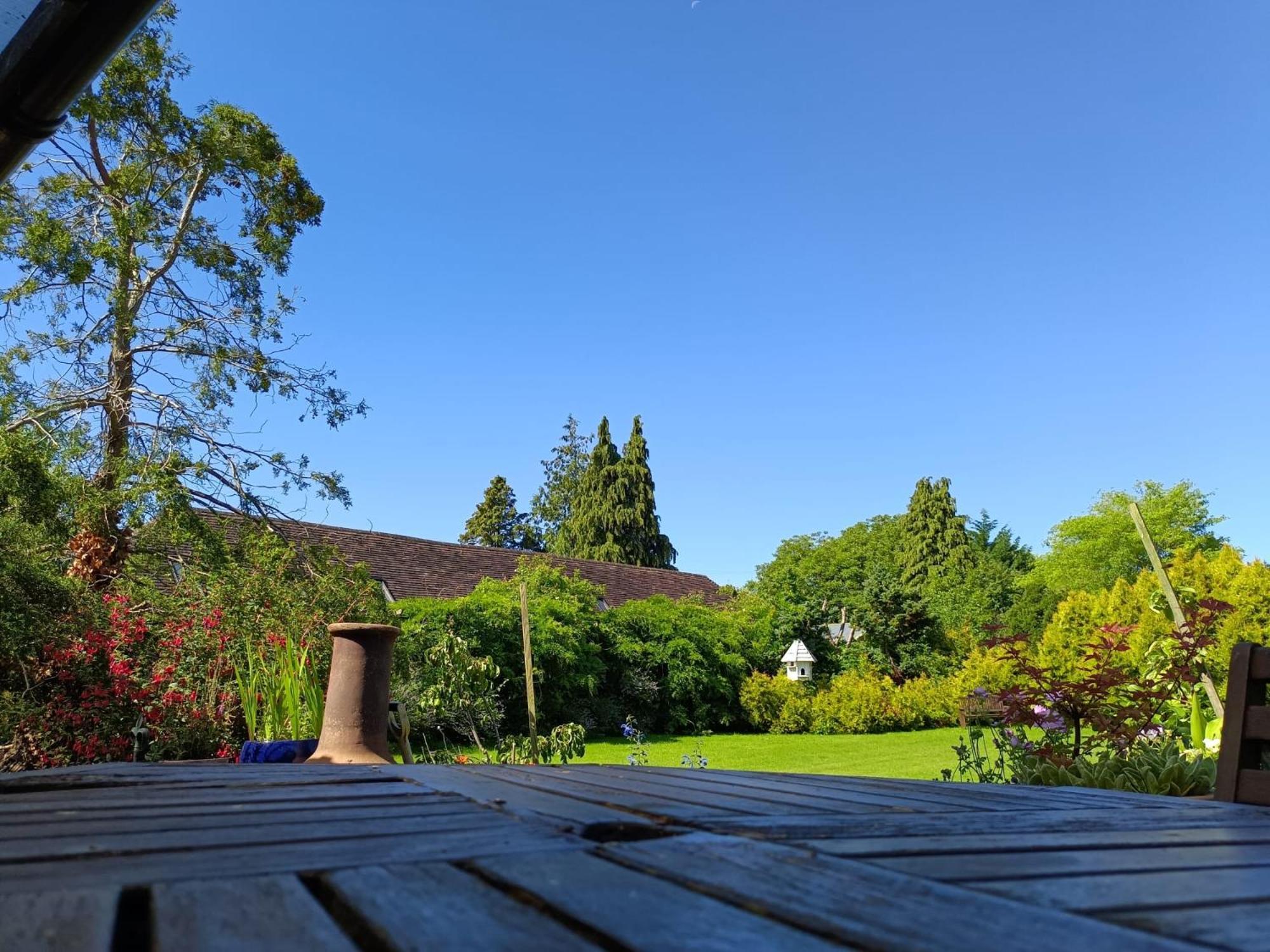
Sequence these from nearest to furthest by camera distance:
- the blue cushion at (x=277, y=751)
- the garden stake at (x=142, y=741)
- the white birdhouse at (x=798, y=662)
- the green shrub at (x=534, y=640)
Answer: the blue cushion at (x=277, y=751)
the garden stake at (x=142, y=741)
the green shrub at (x=534, y=640)
the white birdhouse at (x=798, y=662)

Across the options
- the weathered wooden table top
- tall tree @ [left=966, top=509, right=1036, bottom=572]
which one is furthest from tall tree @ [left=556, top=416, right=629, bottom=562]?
the weathered wooden table top

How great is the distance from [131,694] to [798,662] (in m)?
11.7

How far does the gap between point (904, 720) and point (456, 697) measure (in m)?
9.62

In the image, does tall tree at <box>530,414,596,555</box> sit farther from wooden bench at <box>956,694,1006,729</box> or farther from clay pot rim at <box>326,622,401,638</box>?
clay pot rim at <box>326,622,401,638</box>

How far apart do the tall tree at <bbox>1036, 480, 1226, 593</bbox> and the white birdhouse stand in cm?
1826

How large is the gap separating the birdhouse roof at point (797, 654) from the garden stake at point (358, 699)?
12.9 metres

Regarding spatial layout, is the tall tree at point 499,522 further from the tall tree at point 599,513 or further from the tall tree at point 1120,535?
the tall tree at point 1120,535

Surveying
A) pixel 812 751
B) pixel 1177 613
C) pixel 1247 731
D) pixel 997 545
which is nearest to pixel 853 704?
pixel 812 751

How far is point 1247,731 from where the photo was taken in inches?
67.8

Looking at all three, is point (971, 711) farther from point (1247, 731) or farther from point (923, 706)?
point (1247, 731)

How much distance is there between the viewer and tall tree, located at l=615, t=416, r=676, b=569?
33250 mm

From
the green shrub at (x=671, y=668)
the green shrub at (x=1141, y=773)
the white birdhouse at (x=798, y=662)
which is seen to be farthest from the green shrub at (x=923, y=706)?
the green shrub at (x=1141, y=773)

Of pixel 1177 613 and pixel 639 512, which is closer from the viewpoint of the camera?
pixel 1177 613

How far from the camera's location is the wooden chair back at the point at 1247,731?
1713 millimetres
